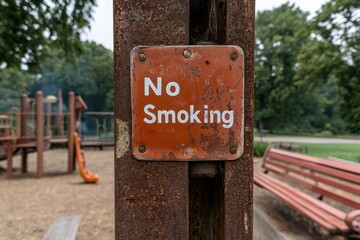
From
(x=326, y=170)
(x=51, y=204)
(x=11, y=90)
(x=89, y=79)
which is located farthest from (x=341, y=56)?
(x=11, y=90)

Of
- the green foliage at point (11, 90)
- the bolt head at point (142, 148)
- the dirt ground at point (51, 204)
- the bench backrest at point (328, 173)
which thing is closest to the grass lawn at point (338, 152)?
the bench backrest at point (328, 173)

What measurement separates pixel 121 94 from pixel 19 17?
5.00 m

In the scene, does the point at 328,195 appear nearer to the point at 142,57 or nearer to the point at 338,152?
the point at 142,57

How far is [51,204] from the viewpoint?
4992 mm

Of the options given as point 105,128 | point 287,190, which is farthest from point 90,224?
point 105,128

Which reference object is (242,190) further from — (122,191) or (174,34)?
(174,34)

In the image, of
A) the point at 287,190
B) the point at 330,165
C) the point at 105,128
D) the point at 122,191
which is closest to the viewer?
the point at 122,191

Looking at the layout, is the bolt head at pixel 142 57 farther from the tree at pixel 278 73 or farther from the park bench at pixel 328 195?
the tree at pixel 278 73

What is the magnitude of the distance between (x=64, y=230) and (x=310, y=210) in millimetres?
2249

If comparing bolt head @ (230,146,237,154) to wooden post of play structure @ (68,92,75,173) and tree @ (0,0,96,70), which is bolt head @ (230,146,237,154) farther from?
wooden post of play structure @ (68,92,75,173)

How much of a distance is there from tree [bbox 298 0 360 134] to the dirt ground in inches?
256

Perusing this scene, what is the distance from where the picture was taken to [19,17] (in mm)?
5043

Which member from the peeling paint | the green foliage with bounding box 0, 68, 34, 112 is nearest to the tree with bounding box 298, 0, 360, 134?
the peeling paint

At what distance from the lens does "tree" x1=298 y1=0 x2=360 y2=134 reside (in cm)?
800
